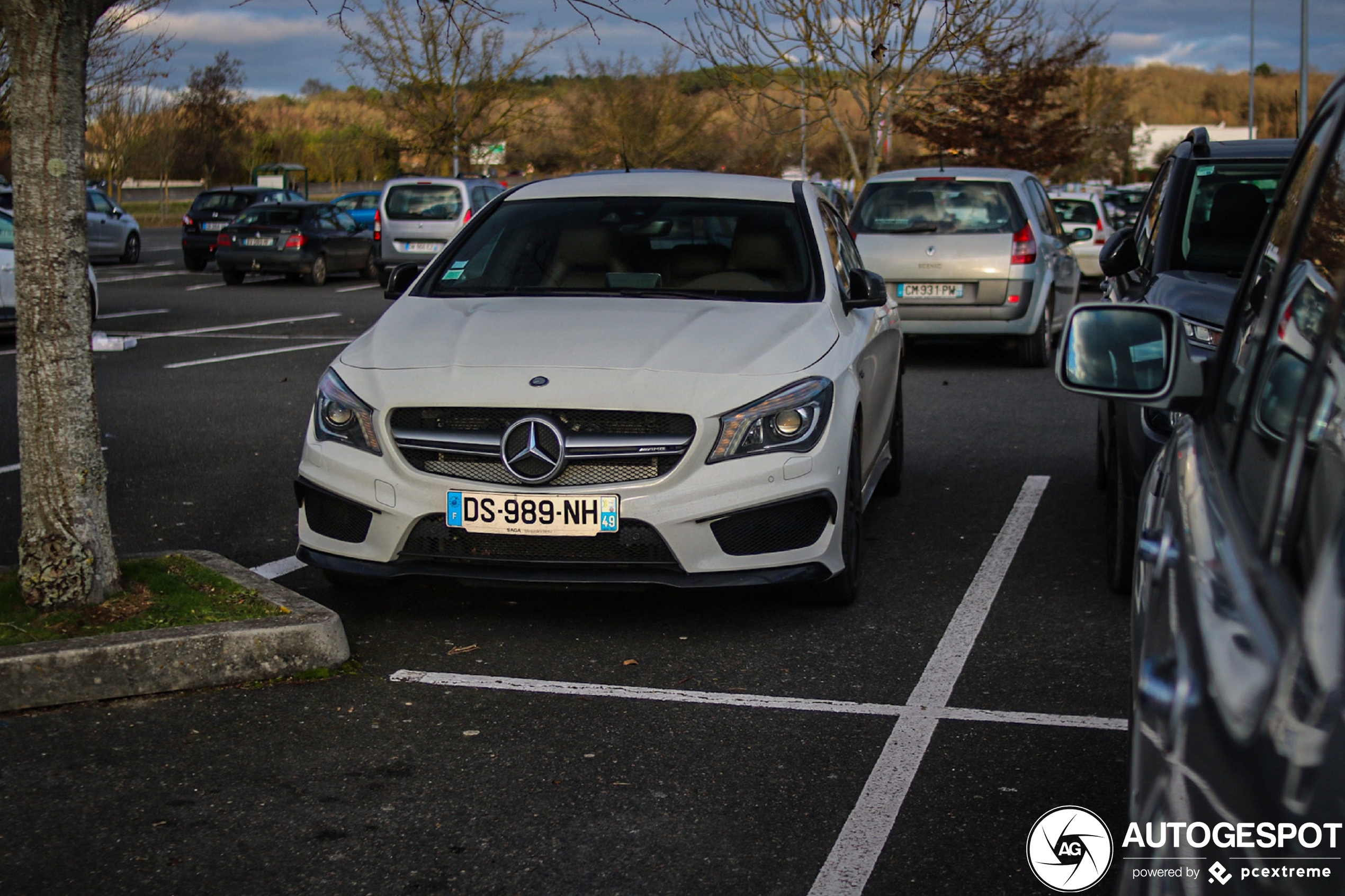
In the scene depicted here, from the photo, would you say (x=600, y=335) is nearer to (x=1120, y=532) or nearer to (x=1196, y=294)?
(x=1120, y=532)

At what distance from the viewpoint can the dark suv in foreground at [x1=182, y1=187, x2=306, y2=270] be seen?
2750 cm

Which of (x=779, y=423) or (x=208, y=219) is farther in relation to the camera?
(x=208, y=219)

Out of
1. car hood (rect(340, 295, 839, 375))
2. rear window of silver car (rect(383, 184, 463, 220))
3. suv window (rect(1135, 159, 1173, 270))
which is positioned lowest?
car hood (rect(340, 295, 839, 375))

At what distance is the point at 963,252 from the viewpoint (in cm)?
1266

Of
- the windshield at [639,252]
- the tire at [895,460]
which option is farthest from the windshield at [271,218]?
the windshield at [639,252]

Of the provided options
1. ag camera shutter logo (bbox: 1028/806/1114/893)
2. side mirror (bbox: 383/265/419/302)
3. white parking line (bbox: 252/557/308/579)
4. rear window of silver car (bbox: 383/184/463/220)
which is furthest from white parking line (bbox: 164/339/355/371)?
ag camera shutter logo (bbox: 1028/806/1114/893)

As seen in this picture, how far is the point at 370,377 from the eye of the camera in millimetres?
5043

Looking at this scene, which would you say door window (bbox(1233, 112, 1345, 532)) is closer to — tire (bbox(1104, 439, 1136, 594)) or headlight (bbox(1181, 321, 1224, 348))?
headlight (bbox(1181, 321, 1224, 348))

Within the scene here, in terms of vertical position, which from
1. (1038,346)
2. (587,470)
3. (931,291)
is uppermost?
(931,291)

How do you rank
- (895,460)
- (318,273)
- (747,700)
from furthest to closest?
(318,273)
(895,460)
(747,700)

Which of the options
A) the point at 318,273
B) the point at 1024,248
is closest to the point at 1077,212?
the point at 1024,248

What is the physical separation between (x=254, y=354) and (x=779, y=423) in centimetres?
1045

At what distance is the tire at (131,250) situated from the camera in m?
30.1

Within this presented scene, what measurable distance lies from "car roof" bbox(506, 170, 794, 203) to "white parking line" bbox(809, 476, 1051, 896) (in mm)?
1870
